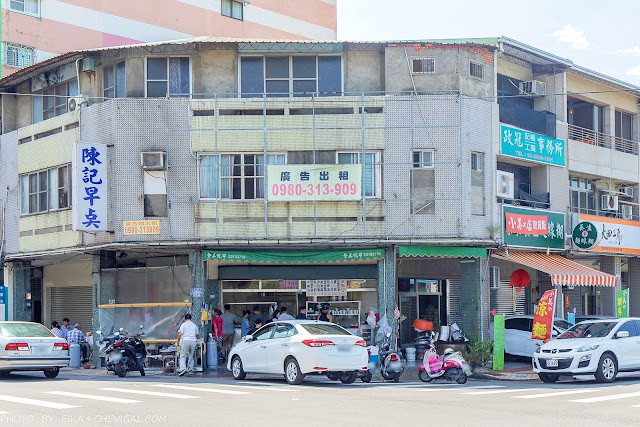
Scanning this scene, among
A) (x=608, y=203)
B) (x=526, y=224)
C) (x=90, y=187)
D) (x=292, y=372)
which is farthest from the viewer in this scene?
(x=608, y=203)

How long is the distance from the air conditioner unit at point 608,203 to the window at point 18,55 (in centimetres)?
2393

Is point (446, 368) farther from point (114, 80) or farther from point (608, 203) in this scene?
point (608, 203)

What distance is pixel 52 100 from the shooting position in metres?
28.7

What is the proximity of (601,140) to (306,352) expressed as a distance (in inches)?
770

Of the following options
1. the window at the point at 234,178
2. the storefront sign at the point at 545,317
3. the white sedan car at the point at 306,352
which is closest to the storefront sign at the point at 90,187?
the window at the point at 234,178

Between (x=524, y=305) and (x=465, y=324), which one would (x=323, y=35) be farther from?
(x=465, y=324)

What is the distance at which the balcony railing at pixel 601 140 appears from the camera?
31438 mm

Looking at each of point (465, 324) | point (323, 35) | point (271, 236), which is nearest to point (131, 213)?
point (271, 236)

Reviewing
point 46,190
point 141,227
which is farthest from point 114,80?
point 141,227

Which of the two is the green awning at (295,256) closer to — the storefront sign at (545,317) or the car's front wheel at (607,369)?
the storefront sign at (545,317)

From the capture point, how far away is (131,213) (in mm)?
24781

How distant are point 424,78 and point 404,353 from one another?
8244 millimetres

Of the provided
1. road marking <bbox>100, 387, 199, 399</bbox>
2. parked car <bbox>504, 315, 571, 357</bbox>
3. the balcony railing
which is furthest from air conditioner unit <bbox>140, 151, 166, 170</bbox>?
the balcony railing

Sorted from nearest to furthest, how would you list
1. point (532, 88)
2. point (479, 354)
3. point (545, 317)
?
point (545, 317)
point (479, 354)
point (532, 88)
